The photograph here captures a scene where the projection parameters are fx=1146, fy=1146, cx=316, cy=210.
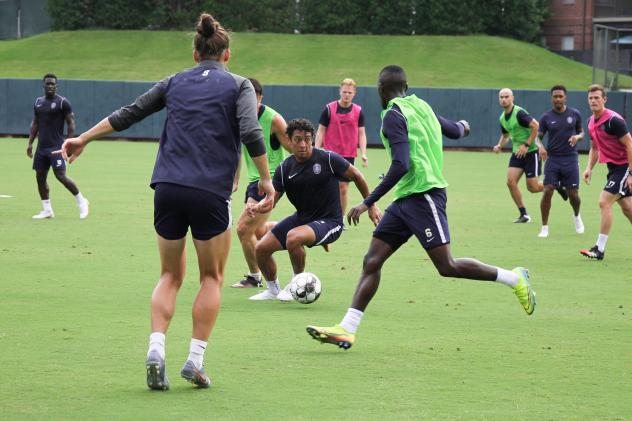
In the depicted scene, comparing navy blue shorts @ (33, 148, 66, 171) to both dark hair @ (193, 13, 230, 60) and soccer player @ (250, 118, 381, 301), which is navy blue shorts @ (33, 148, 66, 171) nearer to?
soccer player @ (250, 118, 381, 301)

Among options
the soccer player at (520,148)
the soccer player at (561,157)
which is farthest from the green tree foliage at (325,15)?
the soccer player at (561,157)

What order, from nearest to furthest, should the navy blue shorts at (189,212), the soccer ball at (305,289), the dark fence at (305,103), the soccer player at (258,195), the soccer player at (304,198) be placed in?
the navy blue shorts at (189,212) < the soccer ball at (305,289) < the soccer player at (304,198) < the soccer player at (258,195) < the dark fence at (305,103)

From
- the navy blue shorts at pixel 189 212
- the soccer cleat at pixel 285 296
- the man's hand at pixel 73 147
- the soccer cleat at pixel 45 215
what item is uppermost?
the man's hand at pixel 73 147

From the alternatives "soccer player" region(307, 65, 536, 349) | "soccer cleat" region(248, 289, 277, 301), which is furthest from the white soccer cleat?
"soccer player" region(307, 65, 536, 349)

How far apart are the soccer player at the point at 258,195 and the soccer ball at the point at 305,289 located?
2.69 ft

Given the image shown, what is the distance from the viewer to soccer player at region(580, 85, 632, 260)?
13.6 m

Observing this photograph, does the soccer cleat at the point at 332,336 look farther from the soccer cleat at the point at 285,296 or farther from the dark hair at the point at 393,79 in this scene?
the soccer cleat at the point at 285,296

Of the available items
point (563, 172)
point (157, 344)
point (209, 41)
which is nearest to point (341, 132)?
point (563, 172)

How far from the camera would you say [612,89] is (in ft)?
134

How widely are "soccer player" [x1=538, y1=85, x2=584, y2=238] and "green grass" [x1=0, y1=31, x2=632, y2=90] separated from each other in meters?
37.5

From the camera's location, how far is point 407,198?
8453 mm

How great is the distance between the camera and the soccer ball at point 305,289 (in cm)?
1013

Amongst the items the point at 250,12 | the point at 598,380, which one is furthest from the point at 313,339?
the point at 250,12

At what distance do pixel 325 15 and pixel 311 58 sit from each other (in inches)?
339
